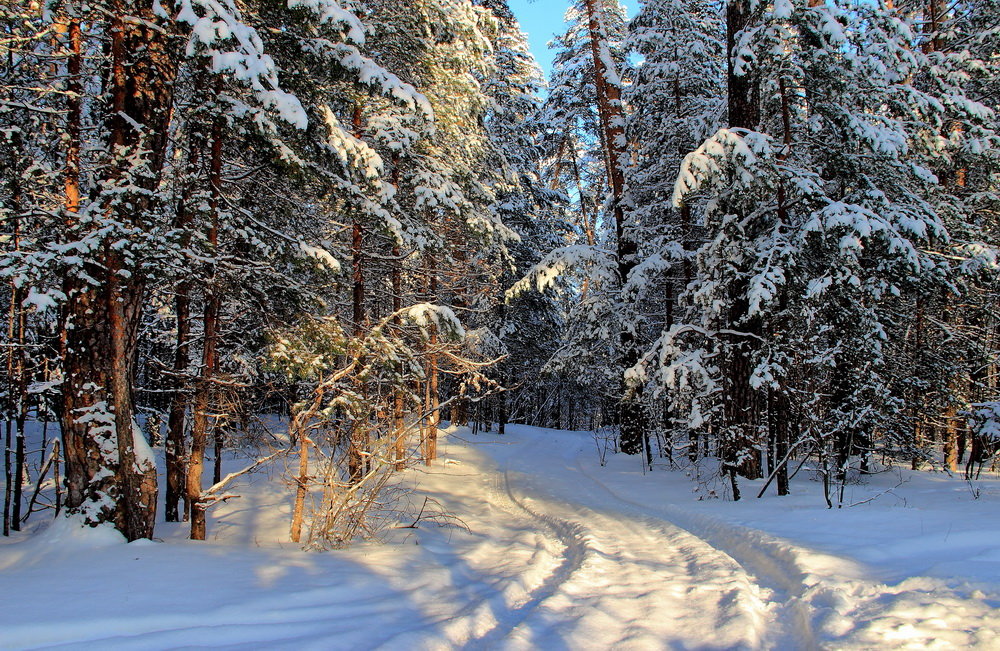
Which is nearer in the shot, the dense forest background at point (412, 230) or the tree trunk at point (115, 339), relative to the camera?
the tree trunk at point (115, 339)

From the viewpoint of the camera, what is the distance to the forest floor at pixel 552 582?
11.5ft

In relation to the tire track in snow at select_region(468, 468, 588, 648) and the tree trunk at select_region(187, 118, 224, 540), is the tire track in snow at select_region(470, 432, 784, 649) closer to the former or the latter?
the tire track in snow at select_region(468, 468, 588, 648)

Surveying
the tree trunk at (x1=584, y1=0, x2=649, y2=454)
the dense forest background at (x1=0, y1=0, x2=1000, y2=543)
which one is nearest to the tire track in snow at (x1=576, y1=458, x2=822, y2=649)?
the dense forest background at (x1=0, y1=0, x2=1000, y2=543)

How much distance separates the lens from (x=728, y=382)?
9.10 m

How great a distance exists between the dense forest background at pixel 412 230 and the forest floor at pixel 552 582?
2.68 feet

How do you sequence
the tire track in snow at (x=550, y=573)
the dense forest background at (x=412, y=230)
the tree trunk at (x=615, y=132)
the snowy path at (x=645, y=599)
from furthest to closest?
the tree trunk at (x=615, y=132) < the dense forest background at (x=412, y=230) < the tire track in snow at (x=550, y=573) < the snowy path at (x=645, y=599)

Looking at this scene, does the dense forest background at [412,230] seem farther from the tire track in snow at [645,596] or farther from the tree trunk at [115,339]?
the tire track in snow at [645,596]

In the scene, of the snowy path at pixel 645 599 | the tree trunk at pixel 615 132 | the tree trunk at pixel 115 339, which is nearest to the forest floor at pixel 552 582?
the snowy path at pixel 645 599

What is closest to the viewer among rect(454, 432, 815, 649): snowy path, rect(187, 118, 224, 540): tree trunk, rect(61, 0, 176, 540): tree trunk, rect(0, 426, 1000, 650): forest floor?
rect(0, 426, 1000, 650): forest floor

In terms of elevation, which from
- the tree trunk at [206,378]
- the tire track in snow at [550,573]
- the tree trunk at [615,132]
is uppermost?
the tree trunk at [615,132]

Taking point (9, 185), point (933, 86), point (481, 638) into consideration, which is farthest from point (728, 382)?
point (9, 185)

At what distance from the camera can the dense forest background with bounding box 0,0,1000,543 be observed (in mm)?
5801

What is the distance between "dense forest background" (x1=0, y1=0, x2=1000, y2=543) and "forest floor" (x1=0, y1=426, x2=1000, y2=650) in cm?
82

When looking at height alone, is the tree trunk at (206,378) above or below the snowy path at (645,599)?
above
